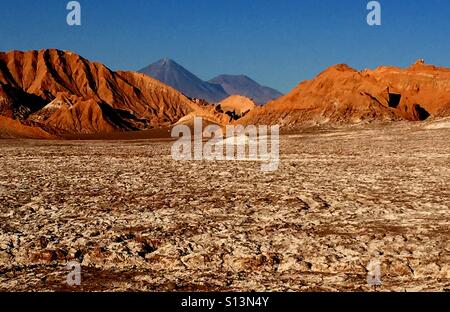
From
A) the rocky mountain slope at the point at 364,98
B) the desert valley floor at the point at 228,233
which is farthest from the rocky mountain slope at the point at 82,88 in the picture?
the desert valley floor at the point at 228,233

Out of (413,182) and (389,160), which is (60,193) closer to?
(413,182)

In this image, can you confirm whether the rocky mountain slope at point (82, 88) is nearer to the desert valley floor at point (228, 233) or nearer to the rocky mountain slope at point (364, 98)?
the rocky mountain slope at point (364, 98)

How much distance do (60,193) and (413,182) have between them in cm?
817

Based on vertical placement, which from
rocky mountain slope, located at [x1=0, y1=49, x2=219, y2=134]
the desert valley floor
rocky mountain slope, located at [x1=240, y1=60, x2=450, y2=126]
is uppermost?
rocky mountain slope, located at [x1=0, y1=49, x2=219, y2=134]

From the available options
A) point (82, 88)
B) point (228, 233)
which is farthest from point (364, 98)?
point (82, 88)

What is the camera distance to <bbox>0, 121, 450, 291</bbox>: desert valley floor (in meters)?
6.43

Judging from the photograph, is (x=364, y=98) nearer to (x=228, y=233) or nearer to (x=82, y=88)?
(x=228, y=233)

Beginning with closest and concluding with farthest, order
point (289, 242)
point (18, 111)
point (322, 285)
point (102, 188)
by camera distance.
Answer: point (322, 285)
point (289, 242)
point (102, 188)
point (18, 111)

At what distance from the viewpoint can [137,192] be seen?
41.6 feet

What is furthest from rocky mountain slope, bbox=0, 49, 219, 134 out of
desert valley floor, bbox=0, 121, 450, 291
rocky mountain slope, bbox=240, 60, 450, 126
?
desert valley floor, bbox=0, 121, 450, 291

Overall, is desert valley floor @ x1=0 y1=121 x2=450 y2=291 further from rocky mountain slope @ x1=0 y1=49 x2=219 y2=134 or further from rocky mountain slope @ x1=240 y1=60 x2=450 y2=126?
rocky mountain slope @ x1=0 y1=49 x2=219 y2=134

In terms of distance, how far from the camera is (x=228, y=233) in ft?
27.5
